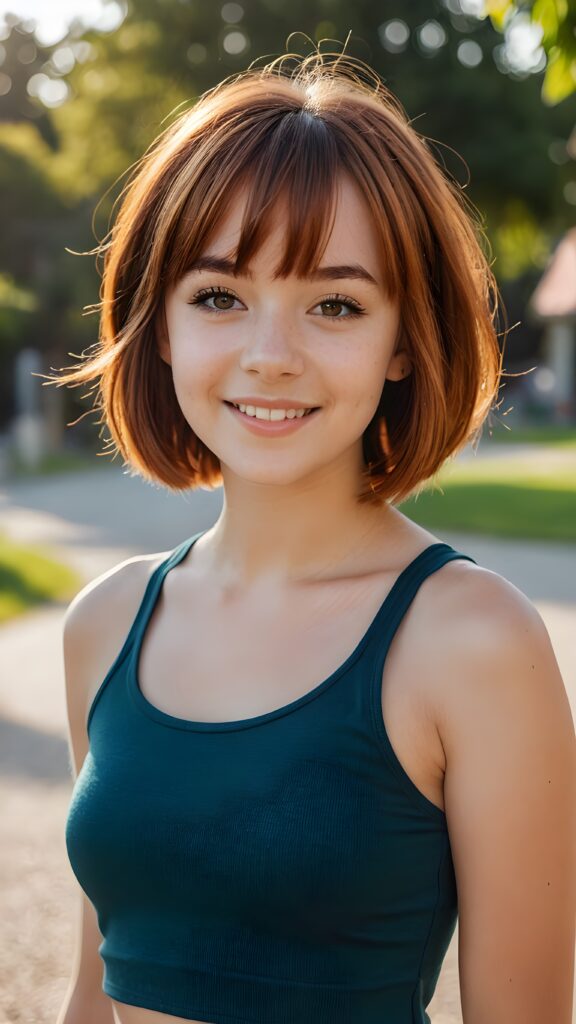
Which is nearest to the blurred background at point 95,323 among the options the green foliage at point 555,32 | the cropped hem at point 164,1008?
the green foliage at point 555,32

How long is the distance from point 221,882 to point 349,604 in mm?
418

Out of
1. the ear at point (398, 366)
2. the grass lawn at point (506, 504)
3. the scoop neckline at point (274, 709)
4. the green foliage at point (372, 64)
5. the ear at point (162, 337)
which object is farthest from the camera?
the green foliage at point (372, 64)

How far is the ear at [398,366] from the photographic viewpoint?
1.88m

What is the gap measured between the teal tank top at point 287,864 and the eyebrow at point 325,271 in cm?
40

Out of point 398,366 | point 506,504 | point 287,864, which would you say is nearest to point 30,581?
point 506,504

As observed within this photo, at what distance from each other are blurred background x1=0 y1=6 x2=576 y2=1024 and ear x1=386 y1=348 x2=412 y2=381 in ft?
1.62

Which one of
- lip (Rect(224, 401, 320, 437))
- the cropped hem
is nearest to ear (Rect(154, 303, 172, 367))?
lip (Rect(224, 401, 320, 437))

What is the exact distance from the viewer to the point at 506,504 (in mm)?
13320

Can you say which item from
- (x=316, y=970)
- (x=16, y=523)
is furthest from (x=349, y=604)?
(x=16, y=523)

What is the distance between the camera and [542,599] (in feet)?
27.2

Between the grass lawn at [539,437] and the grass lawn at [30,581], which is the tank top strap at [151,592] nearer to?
the grass lawn at [30,581]

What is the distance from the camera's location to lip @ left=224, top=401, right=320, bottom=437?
1755 mm

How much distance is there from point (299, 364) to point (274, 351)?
4 cm

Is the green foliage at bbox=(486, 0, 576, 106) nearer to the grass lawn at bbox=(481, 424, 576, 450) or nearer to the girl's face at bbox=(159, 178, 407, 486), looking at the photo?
the girl's face at bbox=(159, 178, 407, 486)
